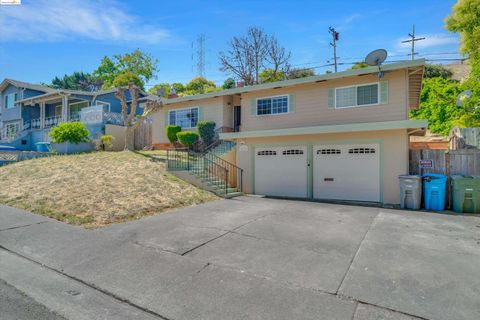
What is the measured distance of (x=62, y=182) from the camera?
10555 millimetres

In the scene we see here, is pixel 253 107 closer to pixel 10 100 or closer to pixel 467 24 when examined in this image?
pixel 467 24

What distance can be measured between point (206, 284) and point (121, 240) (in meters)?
2.74

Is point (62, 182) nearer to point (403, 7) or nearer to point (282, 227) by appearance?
point (282, 227)

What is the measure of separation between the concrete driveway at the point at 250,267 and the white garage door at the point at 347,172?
11.0ft

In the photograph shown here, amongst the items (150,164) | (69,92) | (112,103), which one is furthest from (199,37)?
(150,164)

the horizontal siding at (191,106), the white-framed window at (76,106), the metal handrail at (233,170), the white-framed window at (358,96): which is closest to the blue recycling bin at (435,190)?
the white-framed window at (358,96)

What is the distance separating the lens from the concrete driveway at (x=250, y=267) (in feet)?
10.7

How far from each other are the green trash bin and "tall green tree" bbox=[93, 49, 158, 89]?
40.7m

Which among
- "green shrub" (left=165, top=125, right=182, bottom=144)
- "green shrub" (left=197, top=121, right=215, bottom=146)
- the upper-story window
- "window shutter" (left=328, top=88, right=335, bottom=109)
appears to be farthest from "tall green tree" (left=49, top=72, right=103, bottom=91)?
"window shutter" (left=328, top=88, right=335, bottom=109)

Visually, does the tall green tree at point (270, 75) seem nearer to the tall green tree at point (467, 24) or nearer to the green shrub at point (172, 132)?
the green shrub at point (172, 132)

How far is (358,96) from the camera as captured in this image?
11.5m

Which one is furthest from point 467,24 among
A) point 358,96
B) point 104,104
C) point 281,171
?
point 104,104

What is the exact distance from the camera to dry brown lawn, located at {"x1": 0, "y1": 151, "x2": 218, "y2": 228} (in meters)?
7.90

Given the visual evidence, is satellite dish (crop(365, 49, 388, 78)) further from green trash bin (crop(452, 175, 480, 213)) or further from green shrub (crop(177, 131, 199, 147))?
green shrub (crop(177, 131, 199, 147))
